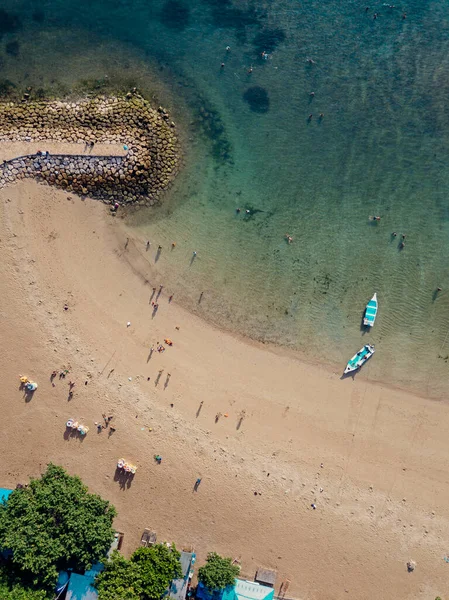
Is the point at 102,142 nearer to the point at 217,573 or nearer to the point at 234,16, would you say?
the point at 234,16

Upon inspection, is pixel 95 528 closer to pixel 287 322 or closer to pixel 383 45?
pixel 287 322

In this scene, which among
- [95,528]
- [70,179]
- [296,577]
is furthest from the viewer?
[70,179]

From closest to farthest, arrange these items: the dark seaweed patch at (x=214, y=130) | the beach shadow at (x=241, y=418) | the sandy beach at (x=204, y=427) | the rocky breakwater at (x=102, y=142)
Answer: the sandy beach at (x=204, y=427)
the beach shadow at (x=241, y=418)
the rocky breakwater at (x=102, y=142)
the dark seaweed patch at (x=214, y=130)

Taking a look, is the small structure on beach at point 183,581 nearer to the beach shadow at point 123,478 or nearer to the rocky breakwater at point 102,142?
the beach shadow at point 123,478

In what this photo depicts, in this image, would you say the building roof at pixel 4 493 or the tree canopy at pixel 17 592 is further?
the building roof at pixel 4 493

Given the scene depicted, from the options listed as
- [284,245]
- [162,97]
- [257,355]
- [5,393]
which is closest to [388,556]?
[257,355]

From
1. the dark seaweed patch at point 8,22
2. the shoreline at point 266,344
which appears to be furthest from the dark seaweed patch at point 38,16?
the shoreline at point 266,344
